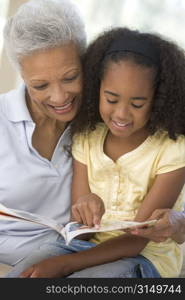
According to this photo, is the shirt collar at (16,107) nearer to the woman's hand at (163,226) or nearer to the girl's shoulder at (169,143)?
the girl's shoulder at (169,143)

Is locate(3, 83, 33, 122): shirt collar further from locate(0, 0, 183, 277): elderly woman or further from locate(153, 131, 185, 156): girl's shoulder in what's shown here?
locate(153, 131, 185, 156): girl's shoulder

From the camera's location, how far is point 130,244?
4.66 feet

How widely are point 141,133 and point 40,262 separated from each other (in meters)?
0.47

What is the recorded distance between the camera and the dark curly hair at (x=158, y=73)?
1.42m

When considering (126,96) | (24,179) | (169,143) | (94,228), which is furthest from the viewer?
(24,179)

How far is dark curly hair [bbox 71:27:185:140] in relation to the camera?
55.8 inches

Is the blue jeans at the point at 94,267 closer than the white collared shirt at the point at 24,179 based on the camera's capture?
Yes

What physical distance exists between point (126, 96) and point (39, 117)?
1.39 ft

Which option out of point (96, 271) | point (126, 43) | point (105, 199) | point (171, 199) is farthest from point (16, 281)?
point (126, 43)

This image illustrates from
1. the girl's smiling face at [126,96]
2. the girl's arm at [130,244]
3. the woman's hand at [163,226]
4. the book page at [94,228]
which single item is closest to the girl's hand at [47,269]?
the girl's arm at [130,244]

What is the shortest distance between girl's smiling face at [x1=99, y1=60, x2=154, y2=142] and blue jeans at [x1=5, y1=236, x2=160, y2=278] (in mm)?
346

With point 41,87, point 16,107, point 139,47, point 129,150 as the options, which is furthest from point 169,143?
point 16,107

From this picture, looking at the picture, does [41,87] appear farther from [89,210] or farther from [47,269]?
[47,269]

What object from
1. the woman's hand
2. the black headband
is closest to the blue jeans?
the woman's hand
